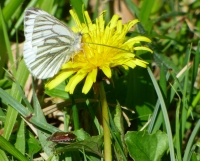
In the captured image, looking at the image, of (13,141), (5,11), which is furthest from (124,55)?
(5,11)

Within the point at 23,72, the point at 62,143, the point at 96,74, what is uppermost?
the point at 96,74

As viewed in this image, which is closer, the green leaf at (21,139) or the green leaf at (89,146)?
the green leaf at (89,146)

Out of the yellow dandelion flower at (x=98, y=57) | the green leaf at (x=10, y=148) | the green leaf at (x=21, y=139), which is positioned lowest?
the green leaf at (x=21, y=139)

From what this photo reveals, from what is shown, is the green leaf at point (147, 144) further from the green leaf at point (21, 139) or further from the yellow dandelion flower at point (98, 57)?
the green leaf at point (21, 139)

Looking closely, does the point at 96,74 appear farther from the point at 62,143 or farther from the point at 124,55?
the point at 62,143

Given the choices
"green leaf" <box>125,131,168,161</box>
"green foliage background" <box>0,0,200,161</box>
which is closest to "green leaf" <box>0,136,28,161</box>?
"green foliage background" <box>0,0,200,161</box>

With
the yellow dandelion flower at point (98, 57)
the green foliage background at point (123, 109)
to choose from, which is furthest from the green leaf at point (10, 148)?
the yellow dandelion flower at point (98, 57)
